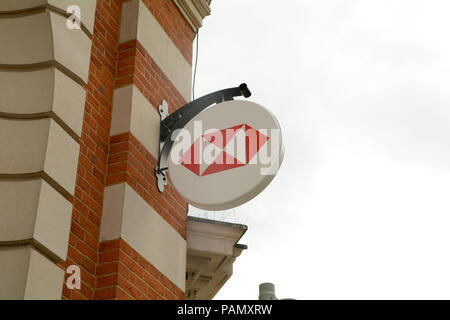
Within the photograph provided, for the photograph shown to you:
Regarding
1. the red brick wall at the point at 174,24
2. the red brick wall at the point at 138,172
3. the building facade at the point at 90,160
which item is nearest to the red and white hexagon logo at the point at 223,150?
the red brick wall at the point at 138,172

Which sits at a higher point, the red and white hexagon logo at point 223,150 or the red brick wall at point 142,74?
the red brick wall at point 142,74

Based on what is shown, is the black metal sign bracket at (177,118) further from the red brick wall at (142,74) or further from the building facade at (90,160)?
the red brick wall at (142,74)

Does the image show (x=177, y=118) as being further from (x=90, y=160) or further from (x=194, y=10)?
(x=194, y=10)

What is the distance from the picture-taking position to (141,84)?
5.65 metres

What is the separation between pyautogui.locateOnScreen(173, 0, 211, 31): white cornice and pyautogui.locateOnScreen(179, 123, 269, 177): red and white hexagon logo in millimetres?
2072

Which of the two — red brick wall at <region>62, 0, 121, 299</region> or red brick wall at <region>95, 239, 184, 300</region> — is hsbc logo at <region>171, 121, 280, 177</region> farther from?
red brick wall at <region>95, 239, 184, 300</region>

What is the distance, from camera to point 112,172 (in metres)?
5.18

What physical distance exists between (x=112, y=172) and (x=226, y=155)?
2.71ft

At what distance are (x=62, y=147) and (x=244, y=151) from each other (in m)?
1.14

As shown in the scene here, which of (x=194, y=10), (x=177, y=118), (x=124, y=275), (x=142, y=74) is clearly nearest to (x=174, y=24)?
(x=194, y=10)

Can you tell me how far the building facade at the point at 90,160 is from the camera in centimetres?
430

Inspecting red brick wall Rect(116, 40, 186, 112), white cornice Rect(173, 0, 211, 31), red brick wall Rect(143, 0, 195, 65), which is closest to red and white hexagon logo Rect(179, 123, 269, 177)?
red brick wall Rect(116, 40, 186, 112)

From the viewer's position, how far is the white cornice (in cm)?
676
